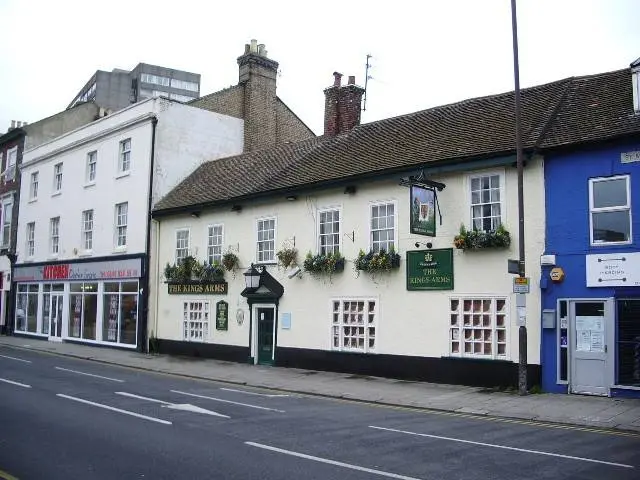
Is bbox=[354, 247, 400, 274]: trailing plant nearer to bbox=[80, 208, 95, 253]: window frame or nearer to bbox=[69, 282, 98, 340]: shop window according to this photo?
bbox=[69, 282, 98, 340]: shop window

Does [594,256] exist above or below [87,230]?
below

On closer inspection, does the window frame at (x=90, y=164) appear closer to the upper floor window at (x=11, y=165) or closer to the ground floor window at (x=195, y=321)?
the upper floor window at (x=11, y=165)

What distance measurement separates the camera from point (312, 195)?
67.4 ft

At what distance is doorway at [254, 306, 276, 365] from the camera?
70.4ft

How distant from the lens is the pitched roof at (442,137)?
1575cm

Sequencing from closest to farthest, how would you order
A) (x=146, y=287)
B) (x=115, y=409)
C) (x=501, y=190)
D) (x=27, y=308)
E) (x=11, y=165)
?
(x=115, y=409) → (x=501, y=190) → (x=146, y=287) → (x=27, y=308) → (x=11, y=165)

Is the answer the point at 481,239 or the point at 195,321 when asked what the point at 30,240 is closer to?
the point at 195,321

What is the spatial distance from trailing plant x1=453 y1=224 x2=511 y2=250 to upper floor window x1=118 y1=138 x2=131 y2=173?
1750 cm

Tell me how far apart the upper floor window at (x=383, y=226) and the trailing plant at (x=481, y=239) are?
7.64ft

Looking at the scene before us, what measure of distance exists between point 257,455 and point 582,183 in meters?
10.4

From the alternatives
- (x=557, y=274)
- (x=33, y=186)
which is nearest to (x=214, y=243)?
(x=557, y=274)

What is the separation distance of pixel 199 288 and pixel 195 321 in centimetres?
134

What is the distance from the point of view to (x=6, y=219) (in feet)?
126

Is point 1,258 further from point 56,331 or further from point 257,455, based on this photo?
point 257,455
